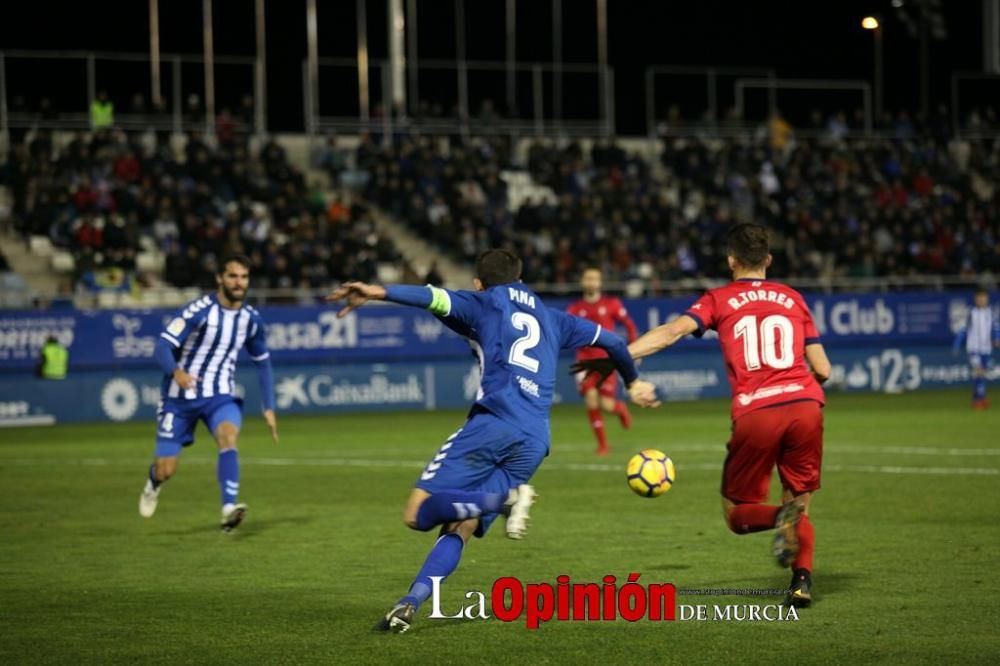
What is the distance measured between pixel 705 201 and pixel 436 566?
34553 millimetres

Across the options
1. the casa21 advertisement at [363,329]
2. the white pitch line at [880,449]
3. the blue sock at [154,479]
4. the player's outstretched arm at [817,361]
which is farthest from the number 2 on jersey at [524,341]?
the casa21 advertisement at [363,329]

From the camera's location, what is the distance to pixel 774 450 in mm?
9336

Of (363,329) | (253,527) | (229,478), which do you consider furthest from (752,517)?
(363,329)

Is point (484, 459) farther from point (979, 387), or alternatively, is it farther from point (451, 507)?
point (979, 387)

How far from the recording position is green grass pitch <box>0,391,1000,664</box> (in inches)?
336

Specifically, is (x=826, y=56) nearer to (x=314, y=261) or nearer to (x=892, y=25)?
(x=892, y=25)

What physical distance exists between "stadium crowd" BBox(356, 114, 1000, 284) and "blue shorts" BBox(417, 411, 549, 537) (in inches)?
1074

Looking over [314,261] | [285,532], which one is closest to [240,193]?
[314,261]

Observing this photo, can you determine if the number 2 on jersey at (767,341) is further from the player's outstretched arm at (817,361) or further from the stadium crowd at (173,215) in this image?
the stadium crowd at (173,215)

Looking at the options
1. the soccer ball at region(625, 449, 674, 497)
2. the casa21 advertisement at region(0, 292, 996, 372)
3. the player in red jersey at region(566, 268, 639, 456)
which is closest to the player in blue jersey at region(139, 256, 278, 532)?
the soccer ball at region(625, 449, 674, 497)

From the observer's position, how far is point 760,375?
9.41 metres

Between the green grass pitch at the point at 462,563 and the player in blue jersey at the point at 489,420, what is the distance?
1.89 ft

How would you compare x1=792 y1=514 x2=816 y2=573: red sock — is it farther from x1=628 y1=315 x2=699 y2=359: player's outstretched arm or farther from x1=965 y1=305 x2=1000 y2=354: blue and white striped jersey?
x1=965 y1=305 x2=1000 y2=354: blue and white striped jersey

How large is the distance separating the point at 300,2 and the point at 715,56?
1680 centimetres
